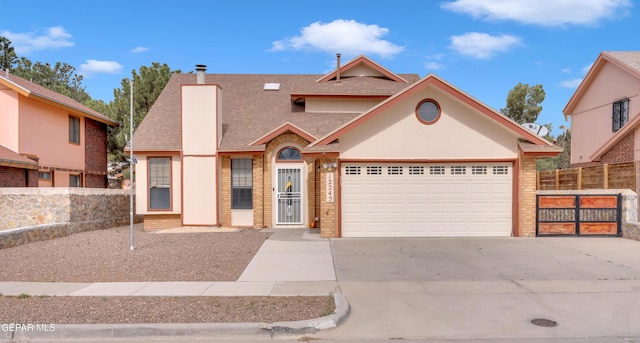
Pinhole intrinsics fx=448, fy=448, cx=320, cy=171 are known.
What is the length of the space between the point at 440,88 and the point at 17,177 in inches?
626

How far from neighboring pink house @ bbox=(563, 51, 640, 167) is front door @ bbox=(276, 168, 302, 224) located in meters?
13.2

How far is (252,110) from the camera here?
62.6ft

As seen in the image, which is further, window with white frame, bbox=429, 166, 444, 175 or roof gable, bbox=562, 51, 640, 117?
roof gable, bbox=562, 51, 640, 117

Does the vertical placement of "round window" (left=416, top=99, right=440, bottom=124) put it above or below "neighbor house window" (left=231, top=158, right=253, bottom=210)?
above

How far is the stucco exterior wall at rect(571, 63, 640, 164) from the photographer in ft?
64.4

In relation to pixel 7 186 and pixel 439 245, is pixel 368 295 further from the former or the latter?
pixel 7 186

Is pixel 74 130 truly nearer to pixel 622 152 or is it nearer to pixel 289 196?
pixel 289 196

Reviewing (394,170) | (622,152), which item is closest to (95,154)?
(394,170)

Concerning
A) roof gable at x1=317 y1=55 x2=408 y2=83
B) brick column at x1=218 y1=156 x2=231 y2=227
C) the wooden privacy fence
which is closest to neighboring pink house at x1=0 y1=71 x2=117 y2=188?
brick column at x1=218 y1=156 x2=231 y2=227

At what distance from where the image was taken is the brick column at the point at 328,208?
13469mm

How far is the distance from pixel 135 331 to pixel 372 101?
14486 millimetres

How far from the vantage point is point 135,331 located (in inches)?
221

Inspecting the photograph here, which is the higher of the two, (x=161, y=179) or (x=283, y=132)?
(x=283, y=132)

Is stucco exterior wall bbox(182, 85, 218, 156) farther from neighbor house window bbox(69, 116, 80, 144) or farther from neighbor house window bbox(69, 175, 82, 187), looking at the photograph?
neighbor house window bbox(69, 175, 82, 187)
